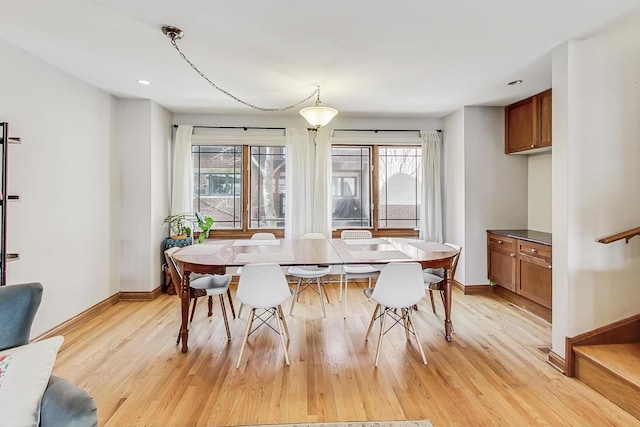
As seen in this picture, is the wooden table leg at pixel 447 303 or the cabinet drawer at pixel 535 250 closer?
the wooden table leg at pixel 447 303

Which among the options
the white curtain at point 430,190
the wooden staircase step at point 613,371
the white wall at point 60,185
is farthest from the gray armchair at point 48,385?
the white curtain at point 430,190

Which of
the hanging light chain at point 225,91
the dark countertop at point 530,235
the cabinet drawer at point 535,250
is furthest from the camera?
the dark countertop at point 530,235

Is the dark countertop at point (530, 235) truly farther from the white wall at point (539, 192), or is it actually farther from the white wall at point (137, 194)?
the white wall at point (137, 194)

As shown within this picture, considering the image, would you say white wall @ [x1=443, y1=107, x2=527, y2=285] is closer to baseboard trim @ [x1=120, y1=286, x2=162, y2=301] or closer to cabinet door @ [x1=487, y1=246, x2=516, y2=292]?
cabinet door @ [x1=487, y1=246, x2=516, y2=292]

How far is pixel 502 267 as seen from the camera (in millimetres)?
4062

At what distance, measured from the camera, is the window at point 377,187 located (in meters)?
5.04

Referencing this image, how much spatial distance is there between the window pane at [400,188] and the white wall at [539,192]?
148 centimetres

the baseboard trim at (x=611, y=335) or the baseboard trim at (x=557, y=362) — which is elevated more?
the baseboard trim at (x=611, y=335)

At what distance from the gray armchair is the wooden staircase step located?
280 centimetres

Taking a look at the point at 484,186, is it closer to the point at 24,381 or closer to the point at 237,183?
the point at 237,183

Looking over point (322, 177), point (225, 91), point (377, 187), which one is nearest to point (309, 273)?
point (322, 177)

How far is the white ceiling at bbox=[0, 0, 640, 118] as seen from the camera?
2043 millimetres

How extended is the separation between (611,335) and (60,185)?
15.9 feet

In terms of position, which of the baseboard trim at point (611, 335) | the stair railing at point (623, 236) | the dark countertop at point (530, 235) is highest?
the stair railing at point (623, 236)
